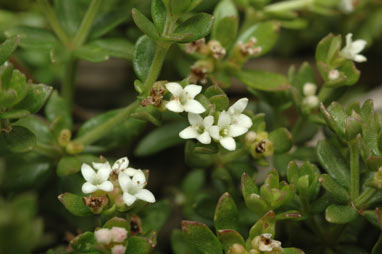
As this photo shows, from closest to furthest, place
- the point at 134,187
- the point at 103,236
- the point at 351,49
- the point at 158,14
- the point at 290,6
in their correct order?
the point at 103,236
the point at 134,187
the point at 158,14
the point at 351,49
the point at 290,6

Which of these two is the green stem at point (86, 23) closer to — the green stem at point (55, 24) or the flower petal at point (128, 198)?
the green stem at point (55, 24)

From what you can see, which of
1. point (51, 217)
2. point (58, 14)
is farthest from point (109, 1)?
point (51, 217)

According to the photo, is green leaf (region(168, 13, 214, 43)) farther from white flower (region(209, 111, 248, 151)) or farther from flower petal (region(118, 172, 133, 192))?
flower petal (region(118, 172, 133, 192))

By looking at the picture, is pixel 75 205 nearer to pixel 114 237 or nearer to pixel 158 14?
pixel 114 237

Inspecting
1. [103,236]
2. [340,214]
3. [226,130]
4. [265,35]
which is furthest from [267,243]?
[265,35]

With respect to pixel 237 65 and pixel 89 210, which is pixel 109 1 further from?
pixel 89 210

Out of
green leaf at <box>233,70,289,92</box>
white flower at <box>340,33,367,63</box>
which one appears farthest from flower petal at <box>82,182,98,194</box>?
white flower at <box>340,33,367,63</box>

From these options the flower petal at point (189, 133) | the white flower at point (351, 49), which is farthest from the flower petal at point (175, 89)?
the white flower at point (351, 49)

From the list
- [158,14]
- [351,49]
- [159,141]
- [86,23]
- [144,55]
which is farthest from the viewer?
[159,141]
